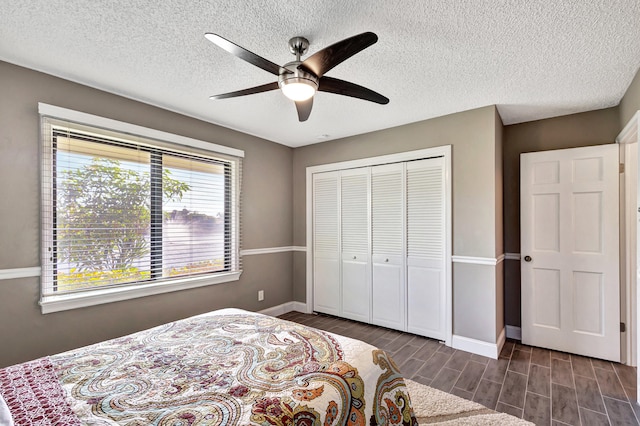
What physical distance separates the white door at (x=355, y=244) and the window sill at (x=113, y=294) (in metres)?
1.67

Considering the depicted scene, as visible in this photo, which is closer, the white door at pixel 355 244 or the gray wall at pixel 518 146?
the gray wall at pixel 518 146

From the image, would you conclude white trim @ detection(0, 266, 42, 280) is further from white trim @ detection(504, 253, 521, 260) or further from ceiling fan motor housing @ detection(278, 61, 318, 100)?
white trim @ detection(504, 253, 521, 260)

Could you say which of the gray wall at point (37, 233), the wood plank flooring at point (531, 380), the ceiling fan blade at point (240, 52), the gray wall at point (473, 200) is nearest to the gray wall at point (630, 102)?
the gray wall at point (473, 200)

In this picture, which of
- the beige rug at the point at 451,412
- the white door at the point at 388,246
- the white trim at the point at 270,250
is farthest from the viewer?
the white trim at the point at 270,250

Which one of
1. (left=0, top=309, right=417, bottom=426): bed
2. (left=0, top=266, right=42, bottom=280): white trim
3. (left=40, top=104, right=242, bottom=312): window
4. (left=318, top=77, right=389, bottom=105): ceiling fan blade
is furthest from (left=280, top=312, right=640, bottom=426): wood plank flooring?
(left=0, top=266, right=42, bottom=280): white trim

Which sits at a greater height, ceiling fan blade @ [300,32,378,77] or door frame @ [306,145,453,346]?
ceiling fan blade @ [300,32,378,77]

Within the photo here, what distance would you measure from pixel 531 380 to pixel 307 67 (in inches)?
118

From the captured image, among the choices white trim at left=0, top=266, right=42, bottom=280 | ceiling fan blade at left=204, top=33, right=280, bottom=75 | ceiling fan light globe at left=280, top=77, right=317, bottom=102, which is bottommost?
white trim at left=0, top=266, right=42, bottom=280

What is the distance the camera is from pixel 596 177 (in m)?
3.02

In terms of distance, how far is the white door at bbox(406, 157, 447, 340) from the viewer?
132 inches

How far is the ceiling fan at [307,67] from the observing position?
147 centimetres

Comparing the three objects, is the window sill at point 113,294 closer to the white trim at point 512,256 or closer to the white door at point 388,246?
the white door at point 388,246

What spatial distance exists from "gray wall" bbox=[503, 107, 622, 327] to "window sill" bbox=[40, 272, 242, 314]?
3401 millimetres

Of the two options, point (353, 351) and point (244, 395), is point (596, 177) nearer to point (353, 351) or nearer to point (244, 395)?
point (353, 351)
